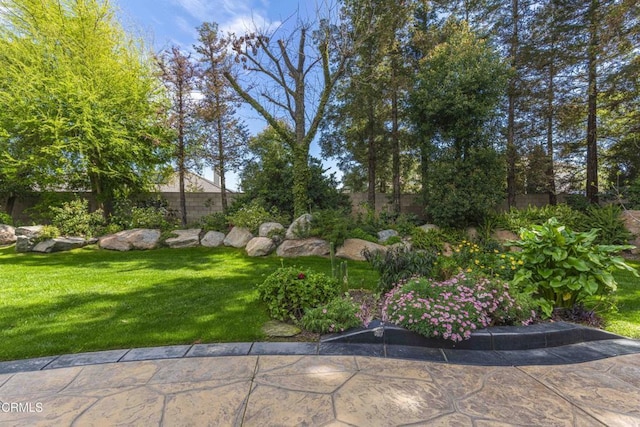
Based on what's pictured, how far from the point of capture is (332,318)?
2.47 metres

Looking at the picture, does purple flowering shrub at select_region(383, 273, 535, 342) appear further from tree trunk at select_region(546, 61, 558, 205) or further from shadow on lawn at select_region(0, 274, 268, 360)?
tree trunk at select_region(546, 61, 558, 205)

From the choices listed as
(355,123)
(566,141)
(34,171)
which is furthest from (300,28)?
(566,141)

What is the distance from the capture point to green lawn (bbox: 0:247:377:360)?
7.67ft

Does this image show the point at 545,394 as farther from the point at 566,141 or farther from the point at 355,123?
the point at 566,141

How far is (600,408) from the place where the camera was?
1567mm

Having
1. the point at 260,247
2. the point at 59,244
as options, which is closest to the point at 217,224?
the point at 260,247

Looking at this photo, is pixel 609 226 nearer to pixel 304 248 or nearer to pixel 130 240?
pixel 304 248

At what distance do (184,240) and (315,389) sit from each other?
20.1 ft

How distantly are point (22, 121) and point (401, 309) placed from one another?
9.61m

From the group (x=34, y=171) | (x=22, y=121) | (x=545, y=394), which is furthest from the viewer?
(x=34, y=171)

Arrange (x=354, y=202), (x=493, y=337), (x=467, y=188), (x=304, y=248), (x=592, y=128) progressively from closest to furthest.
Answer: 1. (x=493, y=337)
2. (x=304, y=248)
3. (x=467, y=188)
4. (x=592, y=128)
5. (x=354, y=202)

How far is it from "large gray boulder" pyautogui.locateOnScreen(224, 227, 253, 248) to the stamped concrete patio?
4457 mm

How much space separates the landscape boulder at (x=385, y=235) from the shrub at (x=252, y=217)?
8.37 feet

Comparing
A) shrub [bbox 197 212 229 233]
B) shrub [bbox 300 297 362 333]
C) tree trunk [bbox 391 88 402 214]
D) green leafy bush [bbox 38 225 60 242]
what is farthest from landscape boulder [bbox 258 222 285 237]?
green leafy bush [bbox 38 225 60 242]
